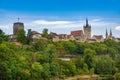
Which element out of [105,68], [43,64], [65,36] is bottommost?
[105,68]

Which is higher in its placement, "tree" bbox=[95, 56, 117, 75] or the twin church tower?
the twin church tower

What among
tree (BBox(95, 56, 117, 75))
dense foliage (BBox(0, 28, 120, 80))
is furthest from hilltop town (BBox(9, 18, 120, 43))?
tree (BBox(95, 56, 117, 75))

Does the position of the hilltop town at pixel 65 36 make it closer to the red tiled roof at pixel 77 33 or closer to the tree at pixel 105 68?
the red tiled roof at pixel 77 33

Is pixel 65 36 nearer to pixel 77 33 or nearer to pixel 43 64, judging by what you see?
pixel 77 33

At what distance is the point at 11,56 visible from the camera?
31828 millimetres

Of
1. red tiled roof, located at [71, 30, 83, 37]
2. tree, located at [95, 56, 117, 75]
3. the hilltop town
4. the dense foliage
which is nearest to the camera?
the dense foliage

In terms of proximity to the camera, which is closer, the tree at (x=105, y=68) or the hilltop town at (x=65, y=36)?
the tree at (x=105, y=68)

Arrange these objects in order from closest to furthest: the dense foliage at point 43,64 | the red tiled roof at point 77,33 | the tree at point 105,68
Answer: the dense foliage at point 43,64 → the tree at point 105,68 → the red tiled roof at point 77,33

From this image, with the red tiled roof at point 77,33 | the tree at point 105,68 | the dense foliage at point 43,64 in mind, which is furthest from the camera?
the red tiled roof at point 77,33

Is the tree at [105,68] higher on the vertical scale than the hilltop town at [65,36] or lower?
lower

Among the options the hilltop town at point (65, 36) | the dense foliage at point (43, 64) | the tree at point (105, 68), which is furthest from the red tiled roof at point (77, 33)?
the tree at point (105, 68)

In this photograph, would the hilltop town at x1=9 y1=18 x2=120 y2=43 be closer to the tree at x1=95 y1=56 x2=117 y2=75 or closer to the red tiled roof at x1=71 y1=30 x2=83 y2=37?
the red tiled roof at x1=71 y1=30 x2=83 y2=37

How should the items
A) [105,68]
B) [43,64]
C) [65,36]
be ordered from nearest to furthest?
[43,64]
[105,68]
[65,36]

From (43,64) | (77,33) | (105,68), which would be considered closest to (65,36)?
(77,33)
